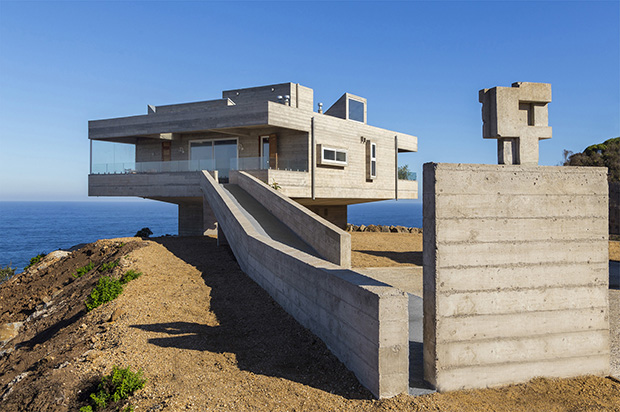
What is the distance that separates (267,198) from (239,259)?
4.22 meters

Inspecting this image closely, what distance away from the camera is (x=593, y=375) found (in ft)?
19.6

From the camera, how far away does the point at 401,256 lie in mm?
17766

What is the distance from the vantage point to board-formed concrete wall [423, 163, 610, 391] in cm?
545

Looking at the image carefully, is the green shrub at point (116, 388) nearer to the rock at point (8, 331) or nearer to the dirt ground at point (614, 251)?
the rock at point (8, 331)

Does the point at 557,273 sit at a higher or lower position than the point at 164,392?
higher

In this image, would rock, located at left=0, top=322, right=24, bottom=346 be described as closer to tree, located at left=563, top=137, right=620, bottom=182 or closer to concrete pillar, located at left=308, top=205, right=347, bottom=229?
concrete pillar, located at left=308, top=205, right=347, bottom=229

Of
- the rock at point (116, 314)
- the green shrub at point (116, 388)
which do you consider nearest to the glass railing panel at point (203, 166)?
the rock at point (116, 314)

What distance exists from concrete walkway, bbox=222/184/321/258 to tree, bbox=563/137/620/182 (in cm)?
3374

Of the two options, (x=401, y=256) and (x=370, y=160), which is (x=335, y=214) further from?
(x=401, y=256)

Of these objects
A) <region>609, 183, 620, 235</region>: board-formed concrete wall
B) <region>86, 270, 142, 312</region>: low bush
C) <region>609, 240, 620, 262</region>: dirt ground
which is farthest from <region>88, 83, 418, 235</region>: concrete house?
<region>609, 240, 620, 262</region>: dirt ground

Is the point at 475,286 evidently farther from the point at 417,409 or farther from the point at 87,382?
the point at 87,382

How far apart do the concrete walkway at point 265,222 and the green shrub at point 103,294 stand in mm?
4295

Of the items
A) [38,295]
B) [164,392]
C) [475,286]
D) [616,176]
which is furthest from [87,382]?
[616,176]

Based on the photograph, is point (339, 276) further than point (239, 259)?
No
